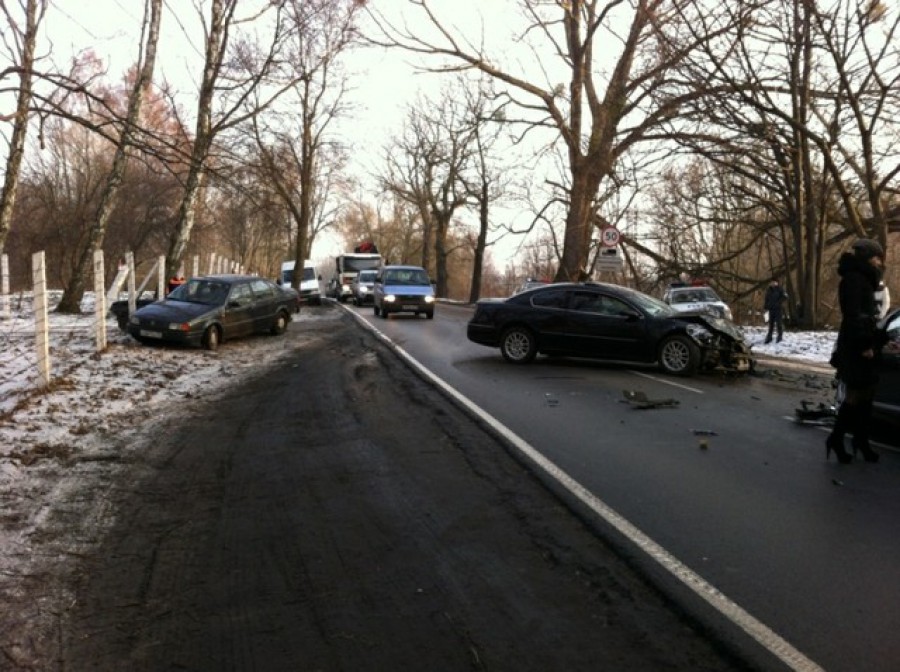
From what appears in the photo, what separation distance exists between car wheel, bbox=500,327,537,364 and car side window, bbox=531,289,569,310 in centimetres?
56

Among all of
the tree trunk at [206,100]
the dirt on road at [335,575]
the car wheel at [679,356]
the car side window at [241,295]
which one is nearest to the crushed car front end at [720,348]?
the car wheel at [679,356]

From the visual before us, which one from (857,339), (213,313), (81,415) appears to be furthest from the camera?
(213,313)

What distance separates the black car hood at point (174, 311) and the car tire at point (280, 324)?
131 inches

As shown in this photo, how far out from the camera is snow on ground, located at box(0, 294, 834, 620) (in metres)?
5.33

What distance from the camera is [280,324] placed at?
20.6m

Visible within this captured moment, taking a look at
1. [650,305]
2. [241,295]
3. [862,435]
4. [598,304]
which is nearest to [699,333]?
[650,305]

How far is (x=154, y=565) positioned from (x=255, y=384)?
24.5 ft

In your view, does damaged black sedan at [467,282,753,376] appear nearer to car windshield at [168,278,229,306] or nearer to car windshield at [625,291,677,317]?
car windshield at [625,291,677,317]

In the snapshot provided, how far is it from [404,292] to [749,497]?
74.8 ft

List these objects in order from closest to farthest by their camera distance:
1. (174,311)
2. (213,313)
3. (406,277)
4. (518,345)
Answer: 1. (518,345)
2. (174,311)
3. (213,313)
4. (406,277)

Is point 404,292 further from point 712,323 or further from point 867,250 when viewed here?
point 867,250

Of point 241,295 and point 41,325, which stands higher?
point 241,295

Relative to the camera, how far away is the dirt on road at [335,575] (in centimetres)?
339

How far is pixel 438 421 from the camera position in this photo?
8.52m
